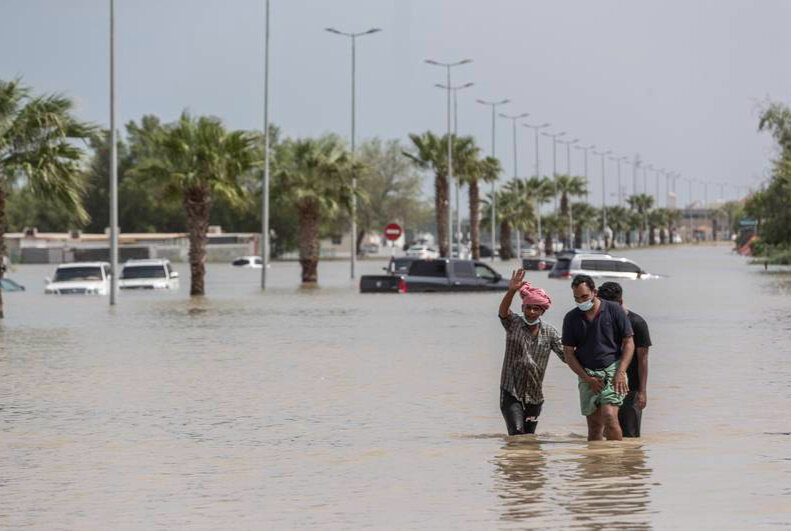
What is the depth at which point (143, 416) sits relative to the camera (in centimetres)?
1895

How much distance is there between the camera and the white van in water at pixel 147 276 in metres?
62.1

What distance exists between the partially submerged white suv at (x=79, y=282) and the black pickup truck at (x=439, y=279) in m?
8.60

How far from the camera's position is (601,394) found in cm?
1398

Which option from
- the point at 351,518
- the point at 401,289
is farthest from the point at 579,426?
the point at 401,289

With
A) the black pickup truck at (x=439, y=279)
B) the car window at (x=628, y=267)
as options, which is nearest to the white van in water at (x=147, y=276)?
the black pickup truck at (x=439, y=279)

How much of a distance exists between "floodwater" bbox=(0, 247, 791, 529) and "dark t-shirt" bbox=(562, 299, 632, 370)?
0.84m

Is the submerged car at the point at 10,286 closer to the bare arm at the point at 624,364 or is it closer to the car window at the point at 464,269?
the car window at the point at 464,269

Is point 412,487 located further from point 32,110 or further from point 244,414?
point 32,110

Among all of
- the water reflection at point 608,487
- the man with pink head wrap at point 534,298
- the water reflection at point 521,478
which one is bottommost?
the water reflection at point 521,478

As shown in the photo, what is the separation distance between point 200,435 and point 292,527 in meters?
5.86

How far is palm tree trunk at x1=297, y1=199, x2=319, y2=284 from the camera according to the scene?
72.9m

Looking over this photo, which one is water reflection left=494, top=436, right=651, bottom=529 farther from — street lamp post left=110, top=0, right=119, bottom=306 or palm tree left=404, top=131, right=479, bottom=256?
palm tree left=404, top=131, right=479, bottom=256

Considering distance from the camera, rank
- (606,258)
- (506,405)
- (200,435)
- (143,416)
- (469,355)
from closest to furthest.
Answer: (506,405), (200,435), (143,416), (469,355), (606,258)

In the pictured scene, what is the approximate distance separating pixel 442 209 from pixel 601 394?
9063 cm
